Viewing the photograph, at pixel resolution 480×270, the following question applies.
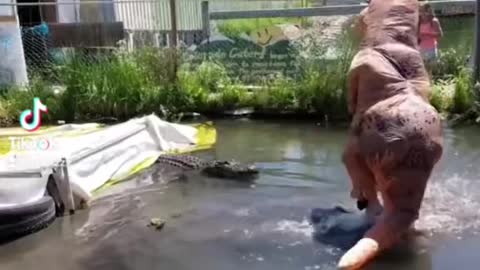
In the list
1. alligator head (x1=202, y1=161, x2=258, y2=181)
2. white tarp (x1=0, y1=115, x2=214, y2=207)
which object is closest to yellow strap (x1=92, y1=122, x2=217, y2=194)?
white tarp (x1=0, y1=115, x2=214, y2=207)

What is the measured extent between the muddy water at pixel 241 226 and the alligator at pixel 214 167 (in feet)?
0.51

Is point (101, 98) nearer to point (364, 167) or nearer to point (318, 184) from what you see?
point (318, 184)

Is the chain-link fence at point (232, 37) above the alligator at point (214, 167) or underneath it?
above

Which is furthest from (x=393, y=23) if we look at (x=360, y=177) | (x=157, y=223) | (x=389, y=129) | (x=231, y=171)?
(x=231, y=171)

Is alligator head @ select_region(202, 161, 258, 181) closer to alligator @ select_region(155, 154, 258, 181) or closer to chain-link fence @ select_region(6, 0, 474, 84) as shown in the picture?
alligator @ select_region(155, 154, 258, 181)

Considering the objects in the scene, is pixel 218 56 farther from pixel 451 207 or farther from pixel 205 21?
pixel 451 207

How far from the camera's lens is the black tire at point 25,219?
525 centimetres

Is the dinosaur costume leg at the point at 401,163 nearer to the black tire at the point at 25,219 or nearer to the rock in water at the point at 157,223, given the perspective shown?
the rock in water at the point at 157,223

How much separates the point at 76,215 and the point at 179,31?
646cm

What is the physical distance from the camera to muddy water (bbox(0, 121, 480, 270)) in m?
4.70

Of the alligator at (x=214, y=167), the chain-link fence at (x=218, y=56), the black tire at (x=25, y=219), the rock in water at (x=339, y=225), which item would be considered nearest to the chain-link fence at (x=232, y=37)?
the chain-link fence at (x=218, y=56)

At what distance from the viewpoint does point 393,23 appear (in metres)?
5.13

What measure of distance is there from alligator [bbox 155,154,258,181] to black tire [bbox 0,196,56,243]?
1902mm

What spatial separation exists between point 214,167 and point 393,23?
265 cm
